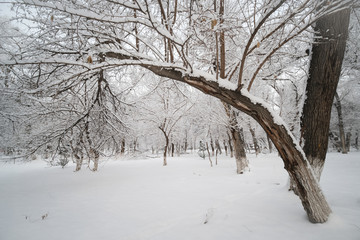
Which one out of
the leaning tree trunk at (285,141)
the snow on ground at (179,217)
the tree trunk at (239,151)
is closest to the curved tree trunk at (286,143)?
the leaning tree trunk at (285,141)

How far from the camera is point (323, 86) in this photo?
267cm

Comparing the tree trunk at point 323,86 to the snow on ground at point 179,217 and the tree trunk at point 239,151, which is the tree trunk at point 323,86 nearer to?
the snow on ground at point 179,217

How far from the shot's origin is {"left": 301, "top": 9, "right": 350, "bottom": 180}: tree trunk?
104 inches

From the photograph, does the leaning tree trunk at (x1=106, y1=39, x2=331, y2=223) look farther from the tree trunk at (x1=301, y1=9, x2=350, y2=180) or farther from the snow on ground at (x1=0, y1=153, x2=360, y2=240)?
the tree trunk at (x1=301, y1=9, x2=350, y2=180)

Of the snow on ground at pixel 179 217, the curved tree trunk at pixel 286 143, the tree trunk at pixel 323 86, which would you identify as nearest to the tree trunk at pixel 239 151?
the snow on ground at pixel 179 217

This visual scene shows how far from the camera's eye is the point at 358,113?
1644 centimetres

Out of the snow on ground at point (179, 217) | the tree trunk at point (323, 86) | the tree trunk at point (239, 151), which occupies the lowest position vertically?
the snow on ground at point (179, 217)

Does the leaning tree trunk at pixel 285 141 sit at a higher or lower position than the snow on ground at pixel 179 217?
higher

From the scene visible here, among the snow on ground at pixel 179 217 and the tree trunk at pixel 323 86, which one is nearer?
the snow on ground at pixel 179 217

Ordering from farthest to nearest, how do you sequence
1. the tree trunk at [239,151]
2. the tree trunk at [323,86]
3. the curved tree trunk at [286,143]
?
the tree trunk at [239,151] → the tree trunk at [323,86] → the curved tree trunk at [286,143]

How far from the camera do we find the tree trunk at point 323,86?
104 inches

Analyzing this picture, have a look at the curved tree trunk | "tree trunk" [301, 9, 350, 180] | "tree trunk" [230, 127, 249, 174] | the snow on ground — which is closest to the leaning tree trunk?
the curved tree trunk

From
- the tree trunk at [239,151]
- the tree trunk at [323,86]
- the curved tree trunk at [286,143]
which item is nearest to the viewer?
the curved tree trunk at [286,143]

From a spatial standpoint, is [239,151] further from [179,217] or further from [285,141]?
[285,141]
